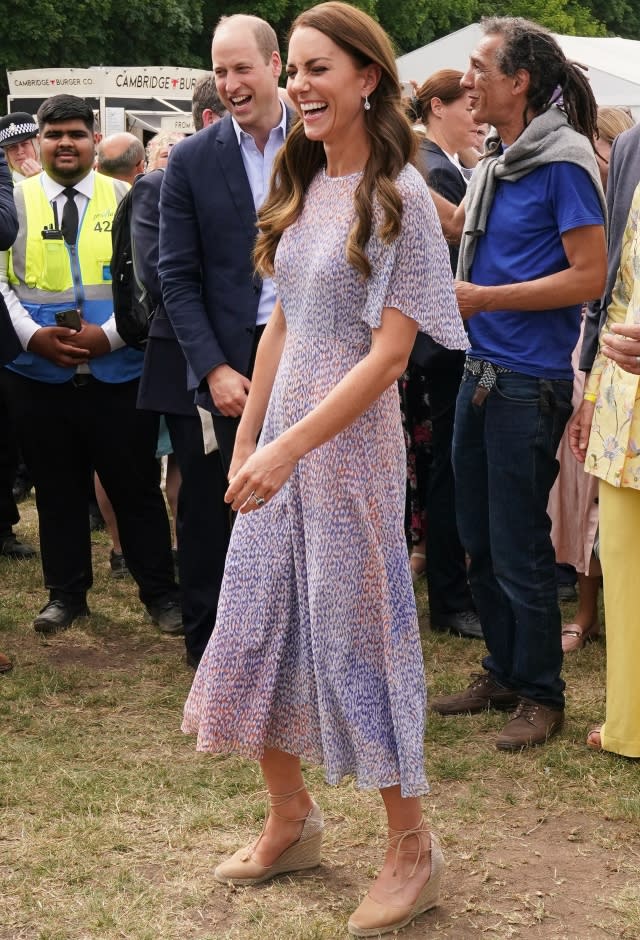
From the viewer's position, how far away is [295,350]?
10.6ft

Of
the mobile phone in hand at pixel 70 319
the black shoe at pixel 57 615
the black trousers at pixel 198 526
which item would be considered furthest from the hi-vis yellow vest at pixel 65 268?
the black shoe at pixel 57 615

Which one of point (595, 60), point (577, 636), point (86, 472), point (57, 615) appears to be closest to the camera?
point (577, 636)

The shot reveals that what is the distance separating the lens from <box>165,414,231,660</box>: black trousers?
17.4 ft

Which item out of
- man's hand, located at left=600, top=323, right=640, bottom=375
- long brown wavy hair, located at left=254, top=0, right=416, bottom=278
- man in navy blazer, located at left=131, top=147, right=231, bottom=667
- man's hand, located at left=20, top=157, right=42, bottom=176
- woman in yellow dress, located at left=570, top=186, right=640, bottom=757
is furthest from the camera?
man's hand, located at left=20, top=157, right=42, bottom=176

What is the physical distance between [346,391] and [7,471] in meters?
5.09

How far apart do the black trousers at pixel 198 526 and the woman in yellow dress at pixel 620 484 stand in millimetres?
1534

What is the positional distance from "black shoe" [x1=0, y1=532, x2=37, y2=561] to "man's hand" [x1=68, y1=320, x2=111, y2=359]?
190 centimetres

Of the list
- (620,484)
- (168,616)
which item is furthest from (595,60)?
(620,484)

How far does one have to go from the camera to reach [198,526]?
532 cm

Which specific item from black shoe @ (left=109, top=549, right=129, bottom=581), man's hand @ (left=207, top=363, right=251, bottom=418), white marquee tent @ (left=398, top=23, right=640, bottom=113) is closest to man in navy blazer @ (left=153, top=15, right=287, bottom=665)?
man's hand @ (left=207, top=363, right=251, bottom=418)

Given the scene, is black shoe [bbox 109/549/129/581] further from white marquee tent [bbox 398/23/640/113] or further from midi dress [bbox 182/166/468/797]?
white marquee tent [bbox 398/23/640/113]

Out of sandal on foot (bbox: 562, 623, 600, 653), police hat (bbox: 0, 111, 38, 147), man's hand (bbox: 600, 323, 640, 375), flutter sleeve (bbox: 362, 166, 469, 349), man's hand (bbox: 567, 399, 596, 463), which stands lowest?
sandal on foot (bbox: 562, 623, 600, 653)

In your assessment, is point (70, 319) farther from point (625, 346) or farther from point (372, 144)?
point (372, 144)

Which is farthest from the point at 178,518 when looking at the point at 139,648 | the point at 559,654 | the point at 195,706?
the point at 195,706
